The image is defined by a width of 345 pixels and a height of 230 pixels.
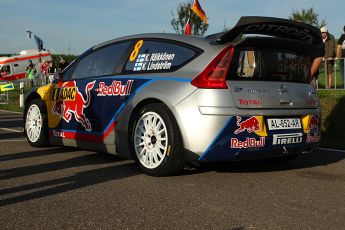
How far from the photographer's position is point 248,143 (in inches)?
189

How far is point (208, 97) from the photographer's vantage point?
4.74 meters

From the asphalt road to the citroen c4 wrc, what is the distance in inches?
11.8

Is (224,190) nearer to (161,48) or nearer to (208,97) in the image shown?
(208,97)

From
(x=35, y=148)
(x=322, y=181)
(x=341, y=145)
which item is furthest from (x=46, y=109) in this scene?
(x=341, y=145)

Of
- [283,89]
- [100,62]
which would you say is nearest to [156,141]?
[283,89]

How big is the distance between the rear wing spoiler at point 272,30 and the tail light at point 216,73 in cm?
16

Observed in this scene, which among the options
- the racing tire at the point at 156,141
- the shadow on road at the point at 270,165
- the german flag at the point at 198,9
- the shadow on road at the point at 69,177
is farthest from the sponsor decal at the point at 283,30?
the german flag at the point at 198,9

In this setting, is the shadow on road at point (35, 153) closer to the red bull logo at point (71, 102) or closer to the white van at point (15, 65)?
the red bull logo at point (71, 102)

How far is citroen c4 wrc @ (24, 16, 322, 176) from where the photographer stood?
15.7 feet

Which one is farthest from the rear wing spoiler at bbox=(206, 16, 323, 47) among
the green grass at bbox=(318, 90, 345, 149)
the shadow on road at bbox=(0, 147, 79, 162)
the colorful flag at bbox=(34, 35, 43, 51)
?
the colorful flag at bbox=(34, 35, 43, 51)

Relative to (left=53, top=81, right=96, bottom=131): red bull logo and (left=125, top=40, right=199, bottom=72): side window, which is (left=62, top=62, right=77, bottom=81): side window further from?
(left=125, top=40, right=199, bottom=72): side window

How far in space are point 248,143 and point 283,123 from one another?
499 mm

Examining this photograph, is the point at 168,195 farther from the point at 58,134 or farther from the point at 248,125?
the point at 58,134

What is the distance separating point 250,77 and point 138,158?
4.92 ft
